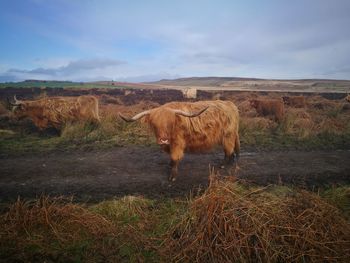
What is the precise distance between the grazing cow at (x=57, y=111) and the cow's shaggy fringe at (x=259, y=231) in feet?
29.1

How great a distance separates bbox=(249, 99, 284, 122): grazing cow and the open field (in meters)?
4.07

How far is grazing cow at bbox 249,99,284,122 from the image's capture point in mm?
13492

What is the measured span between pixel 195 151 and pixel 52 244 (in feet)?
12.1

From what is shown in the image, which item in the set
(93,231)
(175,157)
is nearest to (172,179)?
(175,157)

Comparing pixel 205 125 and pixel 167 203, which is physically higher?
pixel 205 125

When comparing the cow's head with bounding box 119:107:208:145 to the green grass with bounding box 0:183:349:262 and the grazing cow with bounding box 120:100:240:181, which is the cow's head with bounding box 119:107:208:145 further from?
the green grass with bounding box 0:183:349:262

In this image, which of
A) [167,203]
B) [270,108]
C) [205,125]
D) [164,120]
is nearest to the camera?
[167,203]

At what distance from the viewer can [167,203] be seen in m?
4.67

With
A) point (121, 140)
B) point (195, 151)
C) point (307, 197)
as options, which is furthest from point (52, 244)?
point (121, 140)

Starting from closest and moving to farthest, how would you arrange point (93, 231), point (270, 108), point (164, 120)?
point (93, 231), point (164, 120), point (270, 108)

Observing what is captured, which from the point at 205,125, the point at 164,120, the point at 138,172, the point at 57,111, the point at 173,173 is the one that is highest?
the point at 164,120

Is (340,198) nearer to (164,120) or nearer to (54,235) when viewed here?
(164,120)

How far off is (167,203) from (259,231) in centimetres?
206

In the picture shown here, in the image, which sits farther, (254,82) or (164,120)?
(254,82)
